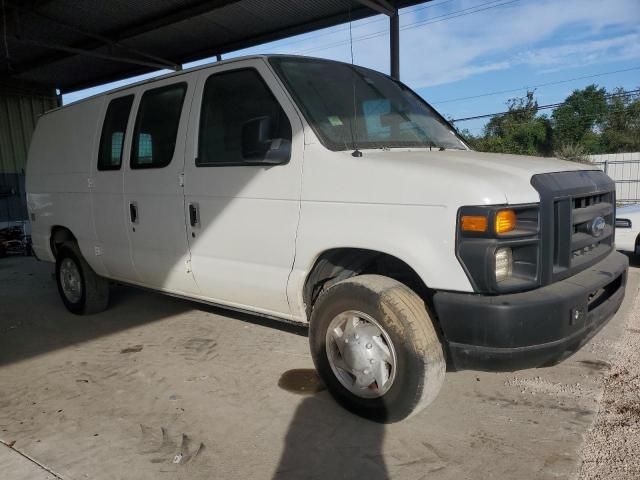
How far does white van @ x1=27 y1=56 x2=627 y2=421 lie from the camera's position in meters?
2.51

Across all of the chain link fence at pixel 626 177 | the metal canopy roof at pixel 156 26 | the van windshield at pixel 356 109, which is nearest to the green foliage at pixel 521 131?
the chain link fence at pixel 626 177

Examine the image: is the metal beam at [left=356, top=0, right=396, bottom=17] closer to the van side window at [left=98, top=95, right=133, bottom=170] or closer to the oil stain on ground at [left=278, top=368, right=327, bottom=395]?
the van side window at [left=98, top=95, right=133, bottom=170]

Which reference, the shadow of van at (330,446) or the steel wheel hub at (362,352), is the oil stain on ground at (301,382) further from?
the steel wheel hub at (362,352)

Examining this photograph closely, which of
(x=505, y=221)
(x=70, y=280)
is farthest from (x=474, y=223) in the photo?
(x=70, y=280)

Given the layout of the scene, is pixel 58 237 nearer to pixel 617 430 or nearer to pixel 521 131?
pixel 617 430

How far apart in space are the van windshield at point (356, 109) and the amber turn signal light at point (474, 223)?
3.10 ft

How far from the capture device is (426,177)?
2.59 metres

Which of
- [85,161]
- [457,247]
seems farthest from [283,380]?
[85,161]

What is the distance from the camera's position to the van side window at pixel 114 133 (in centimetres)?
457

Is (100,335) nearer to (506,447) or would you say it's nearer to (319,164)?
(319,164)

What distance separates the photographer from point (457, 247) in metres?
2.49

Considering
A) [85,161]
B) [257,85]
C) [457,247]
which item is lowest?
[457,247]

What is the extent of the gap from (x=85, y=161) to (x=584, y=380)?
4756 millimetres

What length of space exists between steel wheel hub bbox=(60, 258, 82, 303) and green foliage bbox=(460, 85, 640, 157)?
29.2 metres
